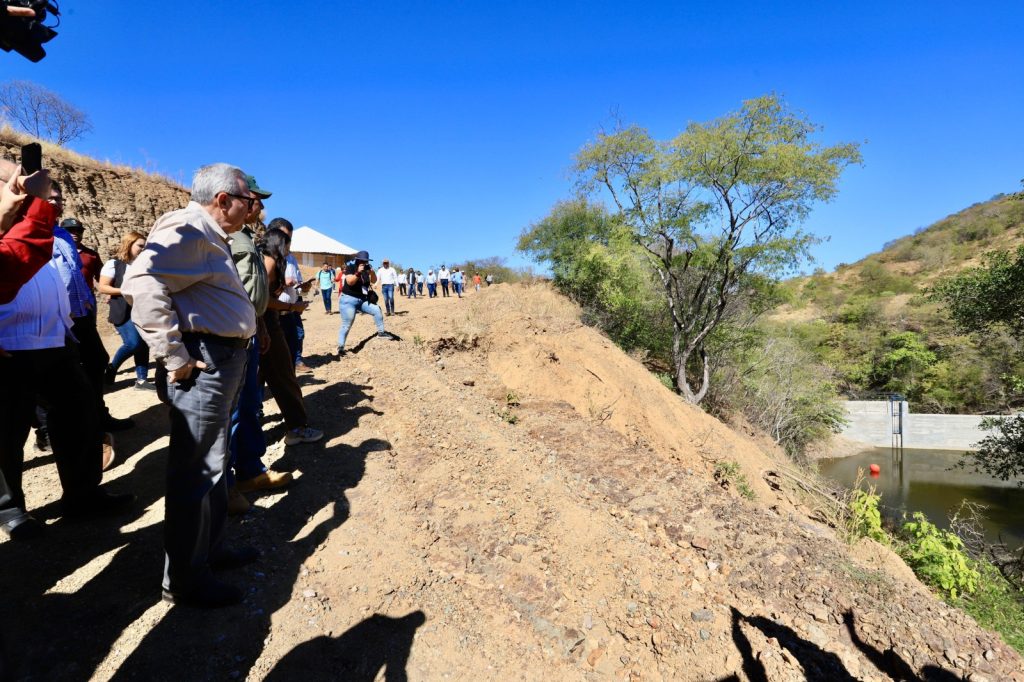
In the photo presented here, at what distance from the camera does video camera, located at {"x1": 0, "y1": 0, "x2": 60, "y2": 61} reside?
2199 mm

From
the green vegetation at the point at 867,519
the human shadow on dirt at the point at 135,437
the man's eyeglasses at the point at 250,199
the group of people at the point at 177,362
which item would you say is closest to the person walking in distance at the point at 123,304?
the human shadow on dirt at the point at 135,437

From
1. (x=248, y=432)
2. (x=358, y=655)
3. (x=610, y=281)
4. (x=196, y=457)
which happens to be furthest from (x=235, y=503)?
(x=610, y=281)

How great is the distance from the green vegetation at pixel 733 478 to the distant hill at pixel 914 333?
33.7 feet

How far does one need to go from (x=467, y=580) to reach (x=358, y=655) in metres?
0.73

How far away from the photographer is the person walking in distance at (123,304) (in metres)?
4.17

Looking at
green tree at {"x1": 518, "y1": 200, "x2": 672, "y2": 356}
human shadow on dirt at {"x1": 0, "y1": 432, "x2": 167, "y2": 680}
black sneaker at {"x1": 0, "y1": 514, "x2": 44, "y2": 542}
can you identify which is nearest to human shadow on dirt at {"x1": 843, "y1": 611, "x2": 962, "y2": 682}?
human shadow on dirt at {"x1": 0, "y1": 432, "x2": 167, "y2": 680}

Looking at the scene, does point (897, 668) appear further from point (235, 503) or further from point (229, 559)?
point (235, 503)

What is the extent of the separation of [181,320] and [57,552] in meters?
1.60

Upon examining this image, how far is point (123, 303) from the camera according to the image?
4570 mm

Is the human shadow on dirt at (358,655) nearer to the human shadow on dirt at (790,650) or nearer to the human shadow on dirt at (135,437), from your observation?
the human shadow on dirt at (790,650)

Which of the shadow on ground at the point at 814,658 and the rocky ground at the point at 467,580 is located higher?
the rocky ground at the point at 467,580

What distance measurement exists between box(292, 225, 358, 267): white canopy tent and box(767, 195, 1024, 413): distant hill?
76.0 feet

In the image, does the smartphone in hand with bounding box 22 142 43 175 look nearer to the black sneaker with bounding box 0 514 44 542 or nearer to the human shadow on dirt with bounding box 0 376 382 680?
the human shadow on dirt with bounding box 0 376 382 680

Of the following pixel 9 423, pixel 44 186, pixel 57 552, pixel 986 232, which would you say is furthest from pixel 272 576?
pixel 986 232
